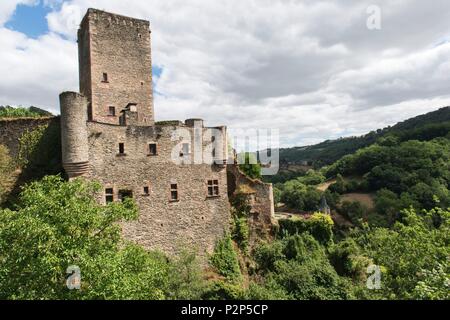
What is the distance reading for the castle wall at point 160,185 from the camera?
19.1 metres

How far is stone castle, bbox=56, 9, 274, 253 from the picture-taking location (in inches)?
733

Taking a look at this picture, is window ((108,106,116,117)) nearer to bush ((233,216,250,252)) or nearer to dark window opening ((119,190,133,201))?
dark window opening ((119,190,133,201))

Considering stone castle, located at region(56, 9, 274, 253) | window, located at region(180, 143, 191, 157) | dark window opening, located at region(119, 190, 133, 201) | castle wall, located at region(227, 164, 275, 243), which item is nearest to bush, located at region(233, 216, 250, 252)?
castle wall, located at region(227, 164, 275, 243)

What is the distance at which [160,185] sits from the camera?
20688 mm

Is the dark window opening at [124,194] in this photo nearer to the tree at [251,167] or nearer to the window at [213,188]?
the window at [213,188]

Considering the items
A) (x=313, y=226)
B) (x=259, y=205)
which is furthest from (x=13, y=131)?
(x=313, y=226)

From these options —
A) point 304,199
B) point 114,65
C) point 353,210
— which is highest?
point 114,65

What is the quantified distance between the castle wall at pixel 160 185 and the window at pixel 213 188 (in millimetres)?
239

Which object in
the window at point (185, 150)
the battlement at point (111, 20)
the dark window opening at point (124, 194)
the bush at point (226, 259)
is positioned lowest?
the bush at point (226, 259)

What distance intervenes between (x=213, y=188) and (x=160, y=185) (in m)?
3.87

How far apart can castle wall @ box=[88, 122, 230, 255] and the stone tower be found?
347cm

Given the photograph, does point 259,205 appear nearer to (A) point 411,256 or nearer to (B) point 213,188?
(B) point 213,188

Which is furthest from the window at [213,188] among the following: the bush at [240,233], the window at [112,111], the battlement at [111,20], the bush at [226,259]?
the battlement at [111,20]
